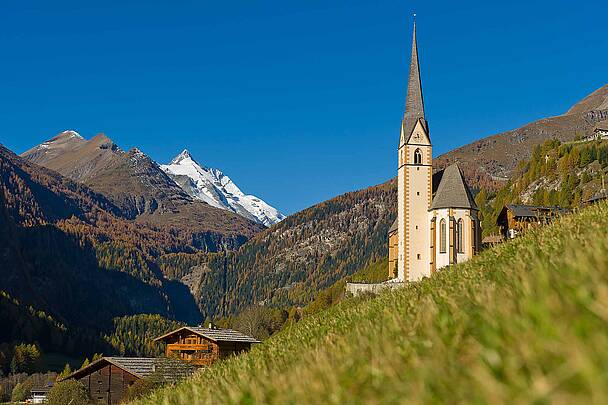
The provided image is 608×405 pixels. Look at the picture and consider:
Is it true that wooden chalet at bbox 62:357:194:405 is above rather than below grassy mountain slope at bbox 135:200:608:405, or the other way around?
above

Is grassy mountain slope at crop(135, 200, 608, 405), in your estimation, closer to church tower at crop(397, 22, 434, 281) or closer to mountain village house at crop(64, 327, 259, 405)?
mountain village house at crop(64, 327, 259, 405)

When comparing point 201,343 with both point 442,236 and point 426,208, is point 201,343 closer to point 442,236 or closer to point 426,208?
point 442,236

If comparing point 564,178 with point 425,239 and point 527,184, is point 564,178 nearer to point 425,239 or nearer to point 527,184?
point 527,184

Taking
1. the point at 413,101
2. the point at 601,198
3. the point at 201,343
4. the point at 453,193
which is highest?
the point at 413,101

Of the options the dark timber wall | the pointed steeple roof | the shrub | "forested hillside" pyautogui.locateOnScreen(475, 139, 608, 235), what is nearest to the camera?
the shrub

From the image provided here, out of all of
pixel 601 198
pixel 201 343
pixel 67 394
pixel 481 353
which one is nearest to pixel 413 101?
pixel 201 343

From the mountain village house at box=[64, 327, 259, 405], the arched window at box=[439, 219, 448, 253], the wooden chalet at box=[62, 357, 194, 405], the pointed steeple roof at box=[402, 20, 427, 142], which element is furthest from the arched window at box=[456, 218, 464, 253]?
the wooden chalet at box=[62, 357, 194, 405]

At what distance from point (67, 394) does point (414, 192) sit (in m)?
38.9

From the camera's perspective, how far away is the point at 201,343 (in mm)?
69812

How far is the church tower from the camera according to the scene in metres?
80.7

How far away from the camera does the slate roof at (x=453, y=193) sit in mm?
79875

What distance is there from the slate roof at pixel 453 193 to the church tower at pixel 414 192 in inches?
52.4

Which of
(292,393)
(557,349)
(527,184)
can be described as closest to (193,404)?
(292,393)

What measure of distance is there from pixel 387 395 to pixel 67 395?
61671 millimetres
